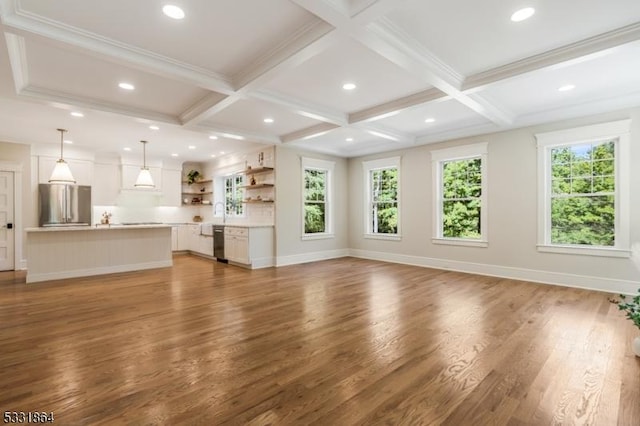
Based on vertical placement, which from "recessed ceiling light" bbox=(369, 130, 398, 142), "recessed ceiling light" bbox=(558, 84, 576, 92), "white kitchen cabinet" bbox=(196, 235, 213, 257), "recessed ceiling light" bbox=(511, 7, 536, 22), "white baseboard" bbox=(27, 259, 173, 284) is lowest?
"white baseboard" bbox=(27, 259, 173, 284)

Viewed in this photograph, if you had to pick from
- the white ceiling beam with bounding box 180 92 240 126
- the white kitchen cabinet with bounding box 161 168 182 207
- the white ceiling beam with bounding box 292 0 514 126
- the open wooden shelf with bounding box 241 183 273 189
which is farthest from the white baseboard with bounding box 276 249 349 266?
the white ceiling beam with bounding box 292 0 514 126

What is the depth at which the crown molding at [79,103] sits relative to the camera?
3.89 m

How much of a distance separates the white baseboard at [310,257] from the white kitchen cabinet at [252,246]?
24 centimetres

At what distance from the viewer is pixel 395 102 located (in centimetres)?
452

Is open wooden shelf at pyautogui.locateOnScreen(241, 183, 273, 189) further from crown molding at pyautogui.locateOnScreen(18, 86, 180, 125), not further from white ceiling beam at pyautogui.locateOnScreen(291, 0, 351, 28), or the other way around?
white ceiling beam at pyautogui.locateOnScreen(291, 0, 351, 28)

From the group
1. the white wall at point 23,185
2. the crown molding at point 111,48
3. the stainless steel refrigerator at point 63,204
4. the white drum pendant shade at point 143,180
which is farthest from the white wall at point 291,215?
the white wall at point 23,185

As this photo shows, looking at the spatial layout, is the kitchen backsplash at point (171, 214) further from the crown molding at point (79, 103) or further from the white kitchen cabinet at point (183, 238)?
the crown molding at point (79, 103)

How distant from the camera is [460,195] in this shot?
625 cm

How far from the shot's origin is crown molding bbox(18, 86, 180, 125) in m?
3.89

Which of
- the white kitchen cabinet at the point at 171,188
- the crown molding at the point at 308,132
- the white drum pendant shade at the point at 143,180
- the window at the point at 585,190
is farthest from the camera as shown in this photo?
the white kitchen cabinet at the point at 171,188

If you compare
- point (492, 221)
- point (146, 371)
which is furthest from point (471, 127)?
point (146, 371)

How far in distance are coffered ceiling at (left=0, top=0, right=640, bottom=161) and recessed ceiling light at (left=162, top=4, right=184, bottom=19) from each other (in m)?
0.04

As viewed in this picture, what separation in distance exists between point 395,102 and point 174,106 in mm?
3325

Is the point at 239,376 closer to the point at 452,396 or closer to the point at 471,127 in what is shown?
the point at 452,396
